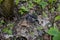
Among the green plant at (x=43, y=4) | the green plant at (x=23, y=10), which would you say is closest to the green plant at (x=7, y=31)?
the green plant at (x=23, y=10)

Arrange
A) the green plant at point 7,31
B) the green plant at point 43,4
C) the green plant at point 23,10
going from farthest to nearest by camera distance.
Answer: the green plant at point 43,4 → the green plant at point 23,10 → the green plant at point 7,31

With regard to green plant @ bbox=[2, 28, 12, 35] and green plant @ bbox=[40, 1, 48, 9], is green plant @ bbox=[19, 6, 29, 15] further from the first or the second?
green plant @ bbox=[2, 28, 12, 35]

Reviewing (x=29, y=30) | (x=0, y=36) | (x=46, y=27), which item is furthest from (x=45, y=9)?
(x=0, y=36)

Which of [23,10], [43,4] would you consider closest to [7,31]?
[23,10]

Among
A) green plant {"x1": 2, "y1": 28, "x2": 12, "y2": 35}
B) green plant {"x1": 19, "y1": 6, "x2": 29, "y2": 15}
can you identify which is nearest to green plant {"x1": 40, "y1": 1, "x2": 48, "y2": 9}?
green plant {"x1": 19, "y1": 6, "x2": 29, "y2": 15}

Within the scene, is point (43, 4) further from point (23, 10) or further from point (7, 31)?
point (7, 31)

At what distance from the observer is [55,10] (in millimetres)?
3295

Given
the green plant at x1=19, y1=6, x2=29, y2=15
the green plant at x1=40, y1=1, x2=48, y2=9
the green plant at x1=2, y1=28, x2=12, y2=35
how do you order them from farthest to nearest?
the green plant at x1=40, y1=1, x2=48, y2=9 < the green plant at x1=19, y1=6, x2=29, y2=15 < the green plant at x1=2, y1=28, x2=12, y2=35

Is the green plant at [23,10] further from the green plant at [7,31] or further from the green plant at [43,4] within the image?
the green plant at [7,31]

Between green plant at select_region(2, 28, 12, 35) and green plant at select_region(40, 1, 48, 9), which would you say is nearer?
green plant at select_region(2, 28, 12, 35)

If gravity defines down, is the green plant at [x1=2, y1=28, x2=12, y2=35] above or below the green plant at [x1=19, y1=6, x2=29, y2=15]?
below

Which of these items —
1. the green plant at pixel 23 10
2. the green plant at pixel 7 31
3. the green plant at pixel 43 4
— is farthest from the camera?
the green plant at pixel 43 4

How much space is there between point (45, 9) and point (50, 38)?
37.0 inches

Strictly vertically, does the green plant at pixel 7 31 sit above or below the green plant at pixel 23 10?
below
